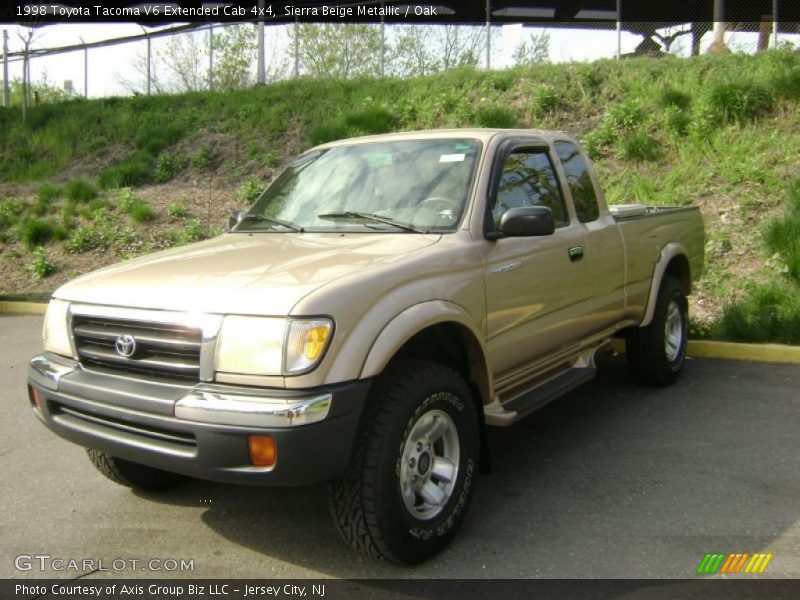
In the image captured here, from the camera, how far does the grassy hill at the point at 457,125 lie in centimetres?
916

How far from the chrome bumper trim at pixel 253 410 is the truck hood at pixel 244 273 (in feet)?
1.11

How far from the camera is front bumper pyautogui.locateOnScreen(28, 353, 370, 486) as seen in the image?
2.89 metres

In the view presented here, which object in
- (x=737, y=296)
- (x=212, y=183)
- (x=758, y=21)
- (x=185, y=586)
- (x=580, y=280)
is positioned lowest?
(x=185, y=586)

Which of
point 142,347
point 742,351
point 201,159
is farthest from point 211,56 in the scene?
point 142,347

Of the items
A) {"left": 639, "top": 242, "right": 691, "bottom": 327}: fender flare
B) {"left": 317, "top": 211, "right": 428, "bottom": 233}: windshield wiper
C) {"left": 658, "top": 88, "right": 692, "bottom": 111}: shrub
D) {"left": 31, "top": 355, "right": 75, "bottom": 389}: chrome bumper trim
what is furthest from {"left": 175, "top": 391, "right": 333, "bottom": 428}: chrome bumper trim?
{"left": 658, "top": 88, "right": 692, "bottom": 111}: shrub

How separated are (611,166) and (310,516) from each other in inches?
355

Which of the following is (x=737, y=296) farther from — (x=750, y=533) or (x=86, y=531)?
(x=86, y=531)

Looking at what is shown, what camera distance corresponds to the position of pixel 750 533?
3639 mm

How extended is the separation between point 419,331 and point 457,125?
34.1 feet

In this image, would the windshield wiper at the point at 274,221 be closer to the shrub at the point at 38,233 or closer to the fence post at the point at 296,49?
the shrub at the point at 38,233

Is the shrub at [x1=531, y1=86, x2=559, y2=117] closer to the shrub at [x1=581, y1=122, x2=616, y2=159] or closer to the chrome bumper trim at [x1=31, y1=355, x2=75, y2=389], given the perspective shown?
the shrub at [x1=581, y1=122, x2=616, y2=159]

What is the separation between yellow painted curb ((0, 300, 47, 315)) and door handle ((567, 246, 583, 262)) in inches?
314

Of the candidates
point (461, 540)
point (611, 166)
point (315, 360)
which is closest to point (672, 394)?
point (461, 540)

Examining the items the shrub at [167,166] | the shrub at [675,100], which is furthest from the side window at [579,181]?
the shrub at [167,166]
